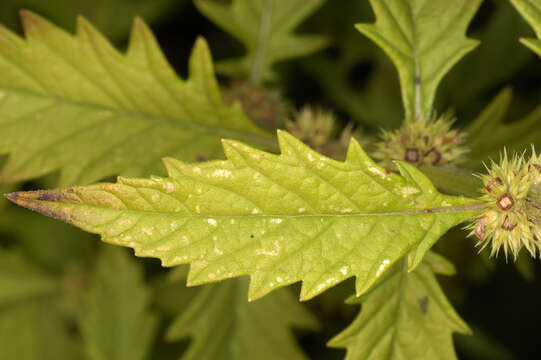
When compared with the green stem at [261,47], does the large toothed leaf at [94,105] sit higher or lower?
lower

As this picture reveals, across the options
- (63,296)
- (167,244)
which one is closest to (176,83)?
(167,244)

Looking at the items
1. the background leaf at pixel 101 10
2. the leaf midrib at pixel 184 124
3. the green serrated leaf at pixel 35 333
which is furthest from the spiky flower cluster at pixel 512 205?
the green serrated leaf at pixel 35 333

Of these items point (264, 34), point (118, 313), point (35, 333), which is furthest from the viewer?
point (35, 333)

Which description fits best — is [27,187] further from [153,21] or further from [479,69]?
[479,69]

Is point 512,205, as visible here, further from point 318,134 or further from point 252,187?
point 318,134

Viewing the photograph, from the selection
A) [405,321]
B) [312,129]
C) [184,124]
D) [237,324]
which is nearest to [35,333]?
[237,324]

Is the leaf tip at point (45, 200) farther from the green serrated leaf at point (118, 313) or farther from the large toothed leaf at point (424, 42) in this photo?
the green serrated leaf at point (118, 313)
